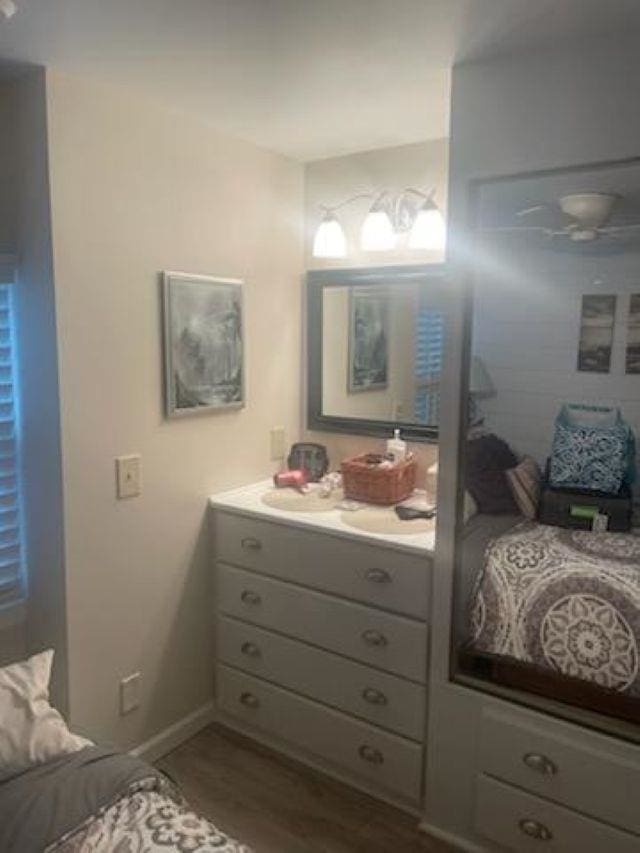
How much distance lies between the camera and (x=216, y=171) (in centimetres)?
244

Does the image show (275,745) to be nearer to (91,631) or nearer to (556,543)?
(91,631)

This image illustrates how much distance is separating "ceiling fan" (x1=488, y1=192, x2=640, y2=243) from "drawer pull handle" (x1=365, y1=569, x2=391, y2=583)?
1100 mm

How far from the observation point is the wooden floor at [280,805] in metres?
2.05

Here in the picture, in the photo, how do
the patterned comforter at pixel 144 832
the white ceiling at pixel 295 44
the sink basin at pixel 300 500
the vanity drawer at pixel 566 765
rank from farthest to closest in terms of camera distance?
the sink basin at pixel 300 500
the vanity drawer at pixel 566 765
the white ceiling at pixel 295 44
the patterned comforter at pixel 144 832

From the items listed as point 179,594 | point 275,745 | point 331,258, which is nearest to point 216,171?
point 331,258

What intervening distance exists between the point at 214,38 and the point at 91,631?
1800 mm

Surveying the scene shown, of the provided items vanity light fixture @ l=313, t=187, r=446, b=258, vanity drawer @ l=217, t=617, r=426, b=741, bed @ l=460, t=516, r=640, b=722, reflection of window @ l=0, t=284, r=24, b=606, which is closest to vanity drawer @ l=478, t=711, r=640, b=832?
bed @ l=460, t=516, r=640, b=722

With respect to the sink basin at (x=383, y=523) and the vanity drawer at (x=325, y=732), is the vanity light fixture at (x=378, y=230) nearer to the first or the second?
the sink basin at (x=383, y=523)

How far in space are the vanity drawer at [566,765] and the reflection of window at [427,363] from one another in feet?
3.51

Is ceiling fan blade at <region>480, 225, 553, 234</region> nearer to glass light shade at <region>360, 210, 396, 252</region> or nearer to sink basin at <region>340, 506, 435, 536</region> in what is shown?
glass light shade at <region>360, 210, 396, 252</region>

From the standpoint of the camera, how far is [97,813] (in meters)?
1.31

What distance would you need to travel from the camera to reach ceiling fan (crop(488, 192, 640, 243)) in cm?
173

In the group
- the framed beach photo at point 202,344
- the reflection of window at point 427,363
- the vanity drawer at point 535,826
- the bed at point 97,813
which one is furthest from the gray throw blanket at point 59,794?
the reflection of window at point 427,363

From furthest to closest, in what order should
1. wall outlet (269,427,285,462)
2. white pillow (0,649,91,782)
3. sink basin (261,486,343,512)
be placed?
wall outlet (269,427,285,462) < sink basin (261,486,343,512) < white pillow (0,649,91,782)
